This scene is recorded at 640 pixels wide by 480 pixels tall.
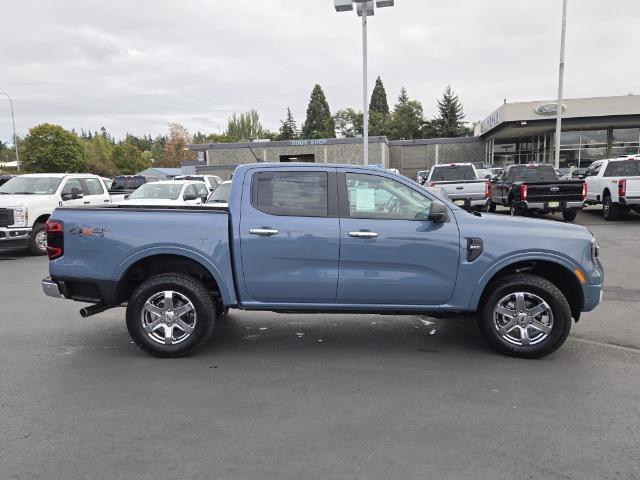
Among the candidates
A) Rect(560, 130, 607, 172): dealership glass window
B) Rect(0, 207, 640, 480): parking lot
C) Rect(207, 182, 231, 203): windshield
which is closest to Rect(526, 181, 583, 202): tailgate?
Rect(207, 182, 231, 203): windshield

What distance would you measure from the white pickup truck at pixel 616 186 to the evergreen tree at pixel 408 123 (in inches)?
2678

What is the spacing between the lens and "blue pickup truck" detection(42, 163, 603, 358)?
475 cm

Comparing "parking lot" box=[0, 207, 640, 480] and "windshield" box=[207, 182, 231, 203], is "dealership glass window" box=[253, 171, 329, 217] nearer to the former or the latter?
"parking lot" box=[0, 207, 640, 480]

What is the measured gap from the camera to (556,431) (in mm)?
3479

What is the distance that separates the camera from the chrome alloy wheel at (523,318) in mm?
4809

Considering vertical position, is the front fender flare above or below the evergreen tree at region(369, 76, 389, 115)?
below

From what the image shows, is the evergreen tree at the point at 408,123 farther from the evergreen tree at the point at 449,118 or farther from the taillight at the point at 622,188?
the taillight at the point at 622,188

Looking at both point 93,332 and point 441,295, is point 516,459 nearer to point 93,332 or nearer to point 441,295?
point 441,295

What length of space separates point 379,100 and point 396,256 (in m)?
108

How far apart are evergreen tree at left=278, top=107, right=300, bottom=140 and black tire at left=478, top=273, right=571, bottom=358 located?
308ft

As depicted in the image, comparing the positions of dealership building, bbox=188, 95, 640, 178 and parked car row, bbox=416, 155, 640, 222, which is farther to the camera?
dealership building, bbox=188, 95, 640, 178

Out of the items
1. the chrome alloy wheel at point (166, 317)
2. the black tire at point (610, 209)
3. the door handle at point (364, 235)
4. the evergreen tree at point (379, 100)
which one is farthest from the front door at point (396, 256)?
the evergreen tree at point (379, 100)

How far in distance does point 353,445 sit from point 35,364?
327 centimetres

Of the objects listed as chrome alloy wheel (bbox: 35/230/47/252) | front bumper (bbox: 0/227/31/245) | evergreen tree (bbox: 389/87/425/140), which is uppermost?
evergreen tree (bbox: 389/87/425/140)
